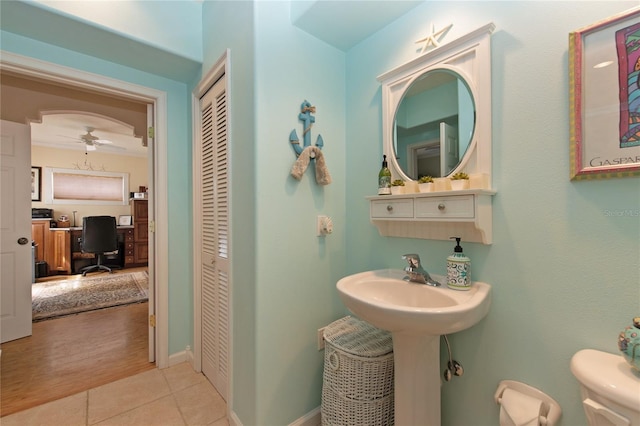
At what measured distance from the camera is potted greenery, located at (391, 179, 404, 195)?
1.34m

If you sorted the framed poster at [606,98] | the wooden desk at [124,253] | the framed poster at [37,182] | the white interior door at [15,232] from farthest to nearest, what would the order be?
the wooden desk at [124,253] < the framed poster at [37,182] < the white interior door at [15,232] < the framed poster at [606,98]

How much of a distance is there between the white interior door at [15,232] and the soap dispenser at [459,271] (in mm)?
3658

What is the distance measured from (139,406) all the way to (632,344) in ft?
7.71

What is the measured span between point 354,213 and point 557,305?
1.01 meters

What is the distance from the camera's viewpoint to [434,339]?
1099mm

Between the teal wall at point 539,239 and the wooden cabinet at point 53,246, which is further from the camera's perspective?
the wooden cabinet at point 53,246

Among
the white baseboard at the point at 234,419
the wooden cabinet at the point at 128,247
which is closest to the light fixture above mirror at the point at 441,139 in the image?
the white baseboard at the point at 234,419

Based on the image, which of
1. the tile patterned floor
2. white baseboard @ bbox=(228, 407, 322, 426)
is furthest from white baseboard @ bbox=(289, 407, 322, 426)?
the tile patterned floor

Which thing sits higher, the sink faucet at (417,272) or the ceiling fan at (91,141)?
the ceiling fan at (91,141)

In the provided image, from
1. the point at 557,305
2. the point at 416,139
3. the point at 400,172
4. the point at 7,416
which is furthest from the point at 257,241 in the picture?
the point at 7,416

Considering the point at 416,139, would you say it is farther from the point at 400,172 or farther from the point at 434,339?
the point at 434,339

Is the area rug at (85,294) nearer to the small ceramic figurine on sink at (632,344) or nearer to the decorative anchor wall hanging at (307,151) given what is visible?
the decorative anchor wall hanging at (307,151)

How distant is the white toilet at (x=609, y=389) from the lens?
0.65 metres

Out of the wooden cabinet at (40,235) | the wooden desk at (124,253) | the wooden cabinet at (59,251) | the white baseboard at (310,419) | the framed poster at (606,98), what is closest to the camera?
the framed poster at (606,98)
